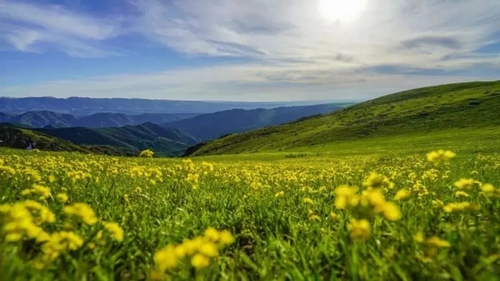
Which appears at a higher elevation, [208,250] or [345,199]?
[345,199]

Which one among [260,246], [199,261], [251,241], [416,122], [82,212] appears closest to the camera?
[199,261]

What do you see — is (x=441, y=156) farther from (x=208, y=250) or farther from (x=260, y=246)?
(x=208, y=250)

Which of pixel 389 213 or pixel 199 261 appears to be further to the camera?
pixel 389 213

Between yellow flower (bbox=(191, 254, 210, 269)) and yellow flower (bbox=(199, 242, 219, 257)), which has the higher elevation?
yellow flower (bbox=(199, 242, 219, 257))

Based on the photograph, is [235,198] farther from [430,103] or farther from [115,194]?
→ [430,103]

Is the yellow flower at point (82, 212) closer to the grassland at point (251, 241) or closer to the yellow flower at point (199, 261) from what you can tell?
the grassland at point (251, 241)

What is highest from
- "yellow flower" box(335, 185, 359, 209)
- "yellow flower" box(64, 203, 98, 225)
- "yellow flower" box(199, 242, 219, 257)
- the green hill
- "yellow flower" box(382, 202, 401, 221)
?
"yellow flower" box(335, 185, 359, 209)

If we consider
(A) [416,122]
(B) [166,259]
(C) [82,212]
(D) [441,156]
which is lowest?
(A) [416,122]

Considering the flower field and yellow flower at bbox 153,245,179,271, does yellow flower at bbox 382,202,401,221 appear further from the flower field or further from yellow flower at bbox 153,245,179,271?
yellow flower at bbox 153,245,179,271

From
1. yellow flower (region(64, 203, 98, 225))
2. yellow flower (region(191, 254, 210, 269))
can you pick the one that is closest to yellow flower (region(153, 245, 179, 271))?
yellow flower (region(191, 254, 210, 269))

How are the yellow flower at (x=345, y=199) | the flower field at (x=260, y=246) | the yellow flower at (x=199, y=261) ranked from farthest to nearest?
the yellow flower at (x=345, y=199)
the flower field at (x=260, y=246)
the yellow flower at (x=199, y=261)

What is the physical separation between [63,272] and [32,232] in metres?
0.42

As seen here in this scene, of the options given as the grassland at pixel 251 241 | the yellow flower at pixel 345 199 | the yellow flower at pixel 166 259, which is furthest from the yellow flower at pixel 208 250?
the yellow flower at pixel 345 199

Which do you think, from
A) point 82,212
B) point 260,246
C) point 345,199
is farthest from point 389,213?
point 82,212
